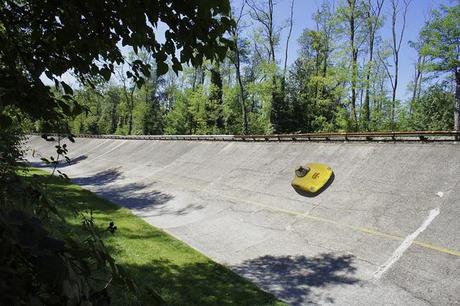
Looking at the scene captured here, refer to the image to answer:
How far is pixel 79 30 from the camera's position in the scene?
367cm

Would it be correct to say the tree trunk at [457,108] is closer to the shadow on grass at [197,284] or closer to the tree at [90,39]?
the shadow on grass at [197,284]

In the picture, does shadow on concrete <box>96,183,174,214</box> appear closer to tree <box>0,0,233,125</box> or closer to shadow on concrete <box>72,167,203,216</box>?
shadow on concrete <box>72,167,203,216</box>

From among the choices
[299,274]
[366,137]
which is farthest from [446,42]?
[299,274]

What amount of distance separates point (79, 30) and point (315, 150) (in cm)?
1800

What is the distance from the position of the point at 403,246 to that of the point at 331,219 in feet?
10.5

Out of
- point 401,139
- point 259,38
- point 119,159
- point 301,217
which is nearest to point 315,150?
point 401,139

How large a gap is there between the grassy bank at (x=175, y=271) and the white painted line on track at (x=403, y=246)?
121 inches

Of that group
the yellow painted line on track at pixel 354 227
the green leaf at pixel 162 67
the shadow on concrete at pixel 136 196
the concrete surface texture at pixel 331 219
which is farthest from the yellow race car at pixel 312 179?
the green leaf at pixel 162 67

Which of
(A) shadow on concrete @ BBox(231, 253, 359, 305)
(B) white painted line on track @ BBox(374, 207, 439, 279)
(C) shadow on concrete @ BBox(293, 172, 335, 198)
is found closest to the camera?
(A) shadow on concrete @ BBox(231, 253, 359, 305)

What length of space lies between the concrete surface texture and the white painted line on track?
3 cm

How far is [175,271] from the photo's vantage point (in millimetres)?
11016

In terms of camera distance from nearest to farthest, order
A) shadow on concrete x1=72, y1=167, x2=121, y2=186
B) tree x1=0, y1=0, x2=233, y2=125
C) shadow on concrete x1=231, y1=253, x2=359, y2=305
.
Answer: tree x1=0, y1=0, x2=233, y2=125 → shadow on concrete x1=231, y1=253, x2=359, y2=305 → shadow on concrete x1=72, y1=167, x2=121, y2=186

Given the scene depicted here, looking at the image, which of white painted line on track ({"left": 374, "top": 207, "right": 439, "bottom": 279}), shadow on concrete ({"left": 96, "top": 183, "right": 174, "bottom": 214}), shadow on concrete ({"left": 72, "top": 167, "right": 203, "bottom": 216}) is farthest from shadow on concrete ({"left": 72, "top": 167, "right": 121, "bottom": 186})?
white painted line on track ({"left": 374, "top": 207, "right": 439, "bottom": 279})

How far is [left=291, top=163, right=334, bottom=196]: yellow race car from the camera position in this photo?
16.8 m
